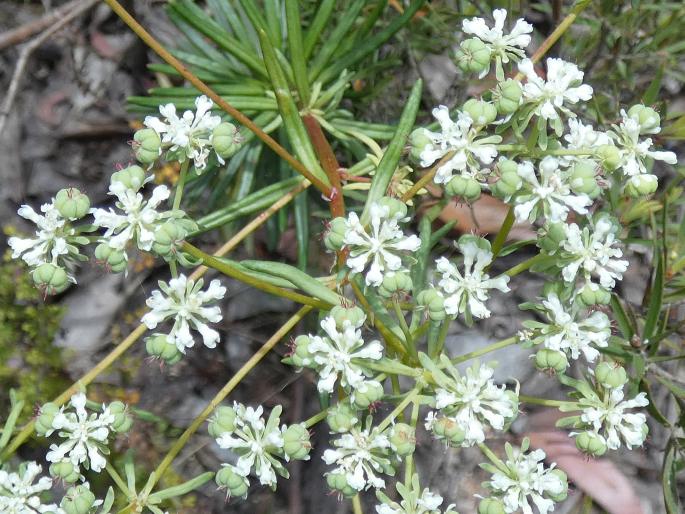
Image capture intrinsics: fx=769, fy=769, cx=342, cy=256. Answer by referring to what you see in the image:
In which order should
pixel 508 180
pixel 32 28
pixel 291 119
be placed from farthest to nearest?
pixel 32 28 < pixel 291 119 < pixel 508 180

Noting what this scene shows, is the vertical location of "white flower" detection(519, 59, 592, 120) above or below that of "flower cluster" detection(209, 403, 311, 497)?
above

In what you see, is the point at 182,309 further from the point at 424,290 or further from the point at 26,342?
the point at 26,342

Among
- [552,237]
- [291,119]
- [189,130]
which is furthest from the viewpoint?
[291,119]

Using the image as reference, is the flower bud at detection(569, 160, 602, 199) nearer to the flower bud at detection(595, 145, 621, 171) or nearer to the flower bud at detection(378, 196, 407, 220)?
the flower bud at detection(595, 145, 621, 171)

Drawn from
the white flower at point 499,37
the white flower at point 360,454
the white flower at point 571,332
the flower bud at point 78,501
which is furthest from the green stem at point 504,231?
the flower bud at point 78,501

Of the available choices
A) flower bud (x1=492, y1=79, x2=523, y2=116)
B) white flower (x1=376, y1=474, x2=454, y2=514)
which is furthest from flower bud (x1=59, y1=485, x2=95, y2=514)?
flower bud (x1=492, y1=79, x2=523, y2=116)

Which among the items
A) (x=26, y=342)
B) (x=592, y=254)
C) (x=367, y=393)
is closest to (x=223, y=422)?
(x=367, y=393)

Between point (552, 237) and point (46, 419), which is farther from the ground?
point (552, 237)
